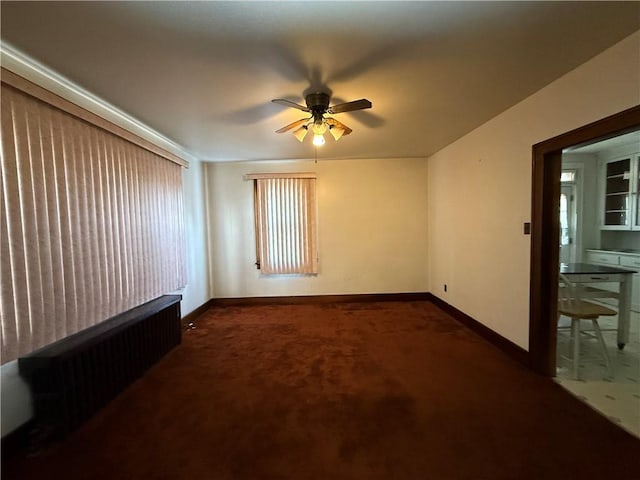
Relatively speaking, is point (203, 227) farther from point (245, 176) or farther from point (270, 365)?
point (270, 365)

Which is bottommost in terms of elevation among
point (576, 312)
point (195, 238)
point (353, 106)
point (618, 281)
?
point (576, 312)

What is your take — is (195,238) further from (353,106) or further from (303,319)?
(353,106)

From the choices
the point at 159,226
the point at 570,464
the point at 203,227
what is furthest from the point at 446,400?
the point at 203,227

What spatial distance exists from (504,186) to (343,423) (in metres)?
2.70

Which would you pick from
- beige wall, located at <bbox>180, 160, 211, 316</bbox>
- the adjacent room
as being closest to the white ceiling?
the adjacent room

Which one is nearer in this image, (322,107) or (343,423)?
(343,423)

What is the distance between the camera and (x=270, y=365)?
2.76m

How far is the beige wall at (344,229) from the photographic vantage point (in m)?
4.86

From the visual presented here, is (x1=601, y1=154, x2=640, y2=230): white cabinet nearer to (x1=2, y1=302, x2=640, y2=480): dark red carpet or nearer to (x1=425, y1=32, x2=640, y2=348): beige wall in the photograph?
(x1=425, y1=32, x2=640, y2=348): beige wall

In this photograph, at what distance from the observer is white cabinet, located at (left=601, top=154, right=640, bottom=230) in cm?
402

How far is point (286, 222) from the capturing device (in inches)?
Answer: 189

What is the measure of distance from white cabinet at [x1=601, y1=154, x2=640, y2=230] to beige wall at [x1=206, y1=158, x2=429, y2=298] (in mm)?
2743

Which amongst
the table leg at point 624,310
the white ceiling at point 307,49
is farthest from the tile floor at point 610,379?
the white ceiling at point 307,49

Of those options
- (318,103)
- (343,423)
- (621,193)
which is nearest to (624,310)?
(621,193)
